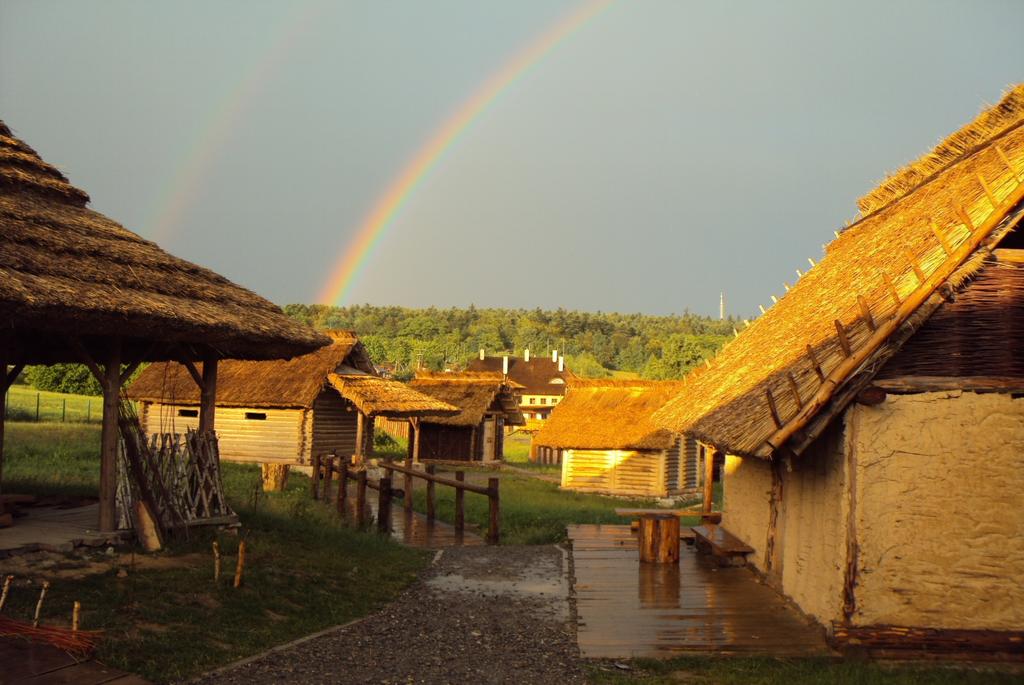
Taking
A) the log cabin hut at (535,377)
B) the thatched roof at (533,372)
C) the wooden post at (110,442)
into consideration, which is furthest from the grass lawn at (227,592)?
the thatched roof at (533,372)

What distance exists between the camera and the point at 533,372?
303 feet

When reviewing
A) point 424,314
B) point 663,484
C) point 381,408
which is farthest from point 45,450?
point 424,314

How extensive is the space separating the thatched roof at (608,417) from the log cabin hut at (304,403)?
20.8ft

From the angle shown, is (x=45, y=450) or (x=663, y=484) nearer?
(x=45, y=450)

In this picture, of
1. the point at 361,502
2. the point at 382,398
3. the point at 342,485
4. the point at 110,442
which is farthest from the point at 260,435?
the point at 110,442

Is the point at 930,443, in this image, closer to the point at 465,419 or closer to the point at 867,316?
the point at 867,316

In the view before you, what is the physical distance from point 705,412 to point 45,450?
61.5 feet

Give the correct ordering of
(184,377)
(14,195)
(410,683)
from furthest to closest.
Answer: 1. (184,377)
2. (14,195)
3. (410,683)

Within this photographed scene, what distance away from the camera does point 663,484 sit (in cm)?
3412

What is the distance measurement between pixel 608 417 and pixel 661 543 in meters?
22.1

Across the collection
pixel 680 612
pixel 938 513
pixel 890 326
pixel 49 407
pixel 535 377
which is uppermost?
pixel 535 377

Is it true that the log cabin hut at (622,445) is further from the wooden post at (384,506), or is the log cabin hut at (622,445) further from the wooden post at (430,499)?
the wooden post at (384,506)

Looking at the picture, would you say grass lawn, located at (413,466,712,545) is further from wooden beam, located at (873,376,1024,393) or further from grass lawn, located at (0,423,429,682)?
wooden beam, located at (873,376,1024,393)

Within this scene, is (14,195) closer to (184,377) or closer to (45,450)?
(45,450)
